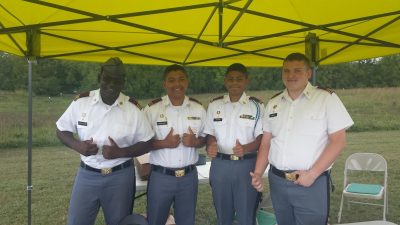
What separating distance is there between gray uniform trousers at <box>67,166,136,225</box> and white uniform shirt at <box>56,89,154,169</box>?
9 cm

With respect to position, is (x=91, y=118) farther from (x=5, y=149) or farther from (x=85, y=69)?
(x=85, y=69)

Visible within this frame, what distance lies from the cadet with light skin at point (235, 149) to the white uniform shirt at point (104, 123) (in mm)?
590

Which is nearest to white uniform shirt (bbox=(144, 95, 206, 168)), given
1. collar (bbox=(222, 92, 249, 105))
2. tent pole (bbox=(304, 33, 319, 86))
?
collar (bbox=(222, 92, 249, 105))

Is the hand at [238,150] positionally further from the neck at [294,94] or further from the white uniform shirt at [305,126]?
the neck at [294,94]

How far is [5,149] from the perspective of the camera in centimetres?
1138

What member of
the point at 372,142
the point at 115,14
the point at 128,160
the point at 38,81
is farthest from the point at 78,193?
the point at 38,81

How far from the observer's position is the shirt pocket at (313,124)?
260 cm

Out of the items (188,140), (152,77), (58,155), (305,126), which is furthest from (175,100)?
(152,77)

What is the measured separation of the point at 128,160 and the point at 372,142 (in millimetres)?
10563

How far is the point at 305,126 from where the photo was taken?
2.63 m

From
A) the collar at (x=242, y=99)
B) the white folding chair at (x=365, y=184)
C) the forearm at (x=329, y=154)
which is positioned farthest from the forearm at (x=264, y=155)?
the white folding chair at (x=365, y=184)

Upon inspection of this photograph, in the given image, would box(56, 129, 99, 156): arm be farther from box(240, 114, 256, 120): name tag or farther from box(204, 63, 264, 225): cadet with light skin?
box(240, 114, 256, 120): name tag

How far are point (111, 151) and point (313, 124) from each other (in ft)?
4.57

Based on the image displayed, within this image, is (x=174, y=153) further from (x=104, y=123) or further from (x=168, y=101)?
(x=104, y=123)
